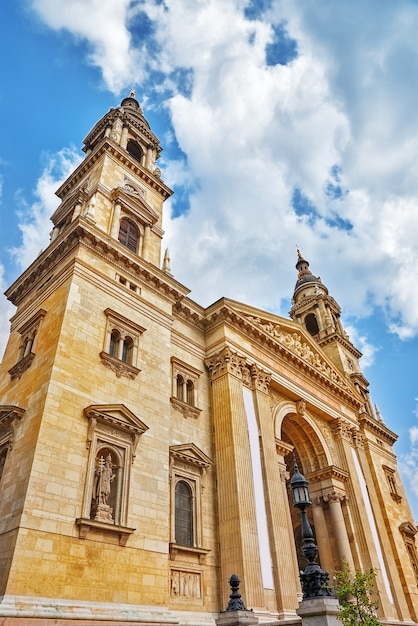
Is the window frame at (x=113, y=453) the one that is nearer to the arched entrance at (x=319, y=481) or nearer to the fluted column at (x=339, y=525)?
the arched entrance at (x=319, y=481)

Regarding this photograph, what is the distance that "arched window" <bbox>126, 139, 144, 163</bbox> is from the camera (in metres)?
31.6

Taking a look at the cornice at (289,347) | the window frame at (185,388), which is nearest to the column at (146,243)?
the cornice at (289,347)

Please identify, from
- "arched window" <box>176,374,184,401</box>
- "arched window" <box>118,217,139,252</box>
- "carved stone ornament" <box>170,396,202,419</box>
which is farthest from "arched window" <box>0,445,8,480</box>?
"arched window" <box>118,217,139,252</box>

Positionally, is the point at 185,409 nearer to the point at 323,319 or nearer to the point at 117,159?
the point at 117,159

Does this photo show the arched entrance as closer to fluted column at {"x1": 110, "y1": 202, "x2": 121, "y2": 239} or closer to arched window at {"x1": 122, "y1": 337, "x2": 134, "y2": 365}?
arched window at {"x1": 122, "y1": 337, "x2": 134, "y2": 365}

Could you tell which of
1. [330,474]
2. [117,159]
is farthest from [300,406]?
[117,159]

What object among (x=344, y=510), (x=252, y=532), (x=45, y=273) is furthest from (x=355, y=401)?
(x=45, y=273)

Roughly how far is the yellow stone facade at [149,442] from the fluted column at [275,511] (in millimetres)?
91

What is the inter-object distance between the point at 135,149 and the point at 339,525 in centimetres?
2679

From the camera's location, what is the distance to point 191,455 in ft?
62.8

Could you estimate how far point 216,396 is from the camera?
22016 mm

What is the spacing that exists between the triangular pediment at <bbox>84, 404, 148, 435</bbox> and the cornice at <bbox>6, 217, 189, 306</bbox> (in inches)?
272

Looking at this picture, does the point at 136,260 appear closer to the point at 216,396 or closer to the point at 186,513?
the point at 216,396

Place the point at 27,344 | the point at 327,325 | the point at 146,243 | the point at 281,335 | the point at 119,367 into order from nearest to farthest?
the point at 119,367 → the point at 27,344 → the point at 146,243 → the point at 281,335 → the point at 327,325
